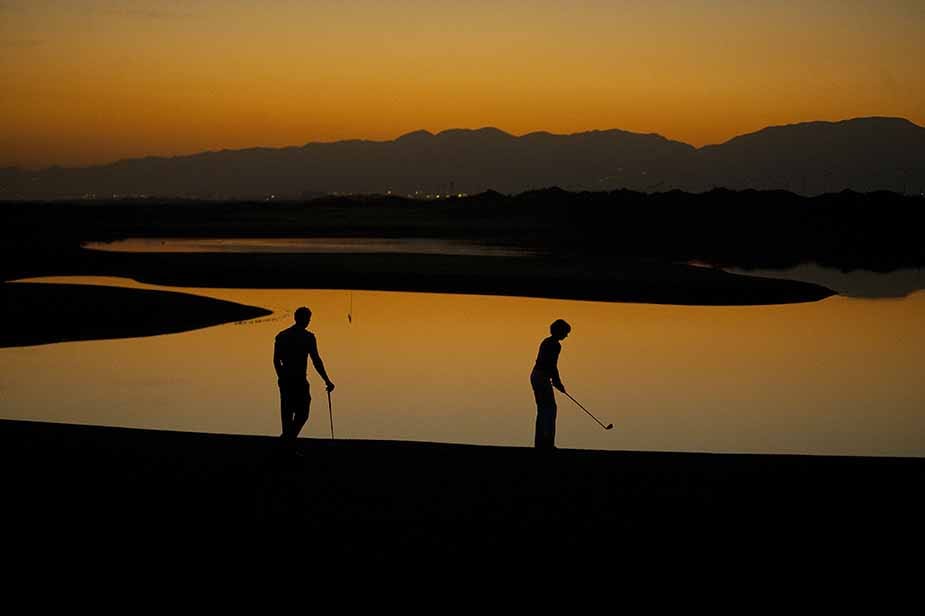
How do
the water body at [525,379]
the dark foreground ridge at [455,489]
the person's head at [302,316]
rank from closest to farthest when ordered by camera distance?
the dark foreground ridge at [455,489], the person's head at [302,316], the water body at [525,379]

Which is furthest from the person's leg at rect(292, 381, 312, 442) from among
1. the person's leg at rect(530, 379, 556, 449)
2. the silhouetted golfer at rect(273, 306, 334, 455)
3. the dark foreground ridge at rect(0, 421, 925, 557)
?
the person's leg at rect(530, 379, 556, 449)

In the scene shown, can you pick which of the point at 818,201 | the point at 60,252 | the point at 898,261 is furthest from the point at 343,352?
the point at 818,201

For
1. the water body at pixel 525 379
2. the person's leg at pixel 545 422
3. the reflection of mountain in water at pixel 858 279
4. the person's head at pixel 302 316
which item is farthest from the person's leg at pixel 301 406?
the reflection of mountain in water at pixel 858 279

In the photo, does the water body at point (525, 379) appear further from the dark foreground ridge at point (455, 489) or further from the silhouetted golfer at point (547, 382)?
the dark foreground ridge at point (455, 489)

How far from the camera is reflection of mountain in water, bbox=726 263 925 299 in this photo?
5553cm

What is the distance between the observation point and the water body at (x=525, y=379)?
21703mm

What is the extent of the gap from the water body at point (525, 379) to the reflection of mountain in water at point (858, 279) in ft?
36.4

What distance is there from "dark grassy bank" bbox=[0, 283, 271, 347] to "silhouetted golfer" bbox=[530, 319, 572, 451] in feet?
80.4

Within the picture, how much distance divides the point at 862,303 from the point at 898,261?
3928 centimetres

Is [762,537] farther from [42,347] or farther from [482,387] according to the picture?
[42,347]

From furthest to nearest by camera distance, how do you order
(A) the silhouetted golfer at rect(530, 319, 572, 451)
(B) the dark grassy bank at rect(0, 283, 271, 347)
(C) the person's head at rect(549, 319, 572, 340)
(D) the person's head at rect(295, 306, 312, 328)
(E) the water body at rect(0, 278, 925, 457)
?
(B) the dark grassy bank at rect(0, 283, 271, 347) < (E) the water body at rect(0, 278, 925, 457) < (A) the silhouetted golfer at rect(530, 319, 572, 451) < (C) the person's head at rect(549, 319, 572, 340) < (D) the person's head at rect(295, 306, 312, 328)

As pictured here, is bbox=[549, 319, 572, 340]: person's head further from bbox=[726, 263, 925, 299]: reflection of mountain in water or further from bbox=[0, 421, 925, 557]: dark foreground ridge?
bbox=[726, 263, 925, 299]: reflection of mountain in water

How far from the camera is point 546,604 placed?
8.73 metres

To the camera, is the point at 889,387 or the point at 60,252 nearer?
the point at 889,387
